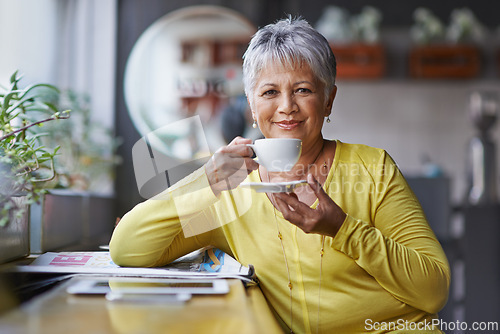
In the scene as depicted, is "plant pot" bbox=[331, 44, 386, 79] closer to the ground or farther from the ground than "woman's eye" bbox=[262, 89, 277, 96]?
farther from the ground

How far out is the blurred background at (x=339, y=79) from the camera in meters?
2.77

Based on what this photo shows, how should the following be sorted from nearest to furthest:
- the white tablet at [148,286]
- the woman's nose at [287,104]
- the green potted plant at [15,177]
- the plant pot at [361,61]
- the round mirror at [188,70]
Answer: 1. the white tablet at [148,286]
2. the green potted plant at [15,177]
3. the woman's nose at [287,104]
4. the round mirror at [188,70]
5. the plant pot at [361,61]

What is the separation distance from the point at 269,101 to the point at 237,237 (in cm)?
34

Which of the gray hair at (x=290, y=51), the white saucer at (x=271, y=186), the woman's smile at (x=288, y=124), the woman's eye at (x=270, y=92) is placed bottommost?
the white saucer at (x=271, y=186)

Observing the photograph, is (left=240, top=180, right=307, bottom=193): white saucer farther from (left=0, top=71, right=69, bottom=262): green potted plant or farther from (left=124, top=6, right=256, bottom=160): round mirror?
(left=124, top=6, right=256, bottom=160): round mirror

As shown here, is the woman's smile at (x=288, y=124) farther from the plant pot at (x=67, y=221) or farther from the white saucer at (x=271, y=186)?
the plant pot at (x=67, y=221)

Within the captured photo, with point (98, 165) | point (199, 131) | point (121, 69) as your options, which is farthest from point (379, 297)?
point (121, 69)

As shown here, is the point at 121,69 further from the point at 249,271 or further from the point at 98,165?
the point at 249,271

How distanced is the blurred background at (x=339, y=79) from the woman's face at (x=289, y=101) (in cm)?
137

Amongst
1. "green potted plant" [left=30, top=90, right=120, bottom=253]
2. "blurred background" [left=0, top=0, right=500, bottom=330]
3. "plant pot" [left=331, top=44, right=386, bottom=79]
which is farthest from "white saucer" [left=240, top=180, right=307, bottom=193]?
"plant pot" [left=331, top=44, right=386, bottom=79]

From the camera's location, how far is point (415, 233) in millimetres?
1163

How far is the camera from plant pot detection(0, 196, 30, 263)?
40.6 inches

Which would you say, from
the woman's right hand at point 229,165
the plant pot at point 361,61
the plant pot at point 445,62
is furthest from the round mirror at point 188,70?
the woman's right hand at point 229,165

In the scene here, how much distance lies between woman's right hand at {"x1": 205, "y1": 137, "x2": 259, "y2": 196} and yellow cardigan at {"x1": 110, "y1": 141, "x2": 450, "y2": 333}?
1.1 inches
